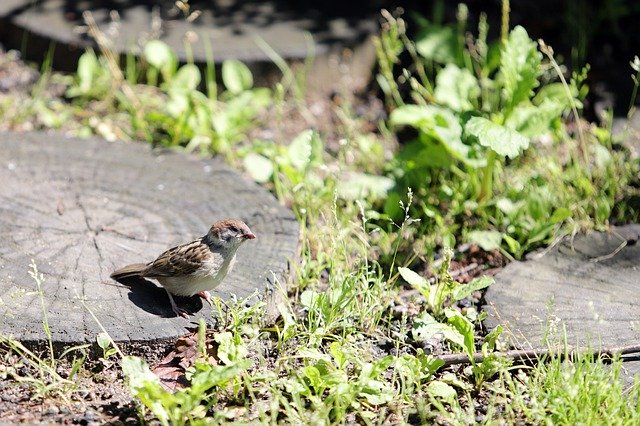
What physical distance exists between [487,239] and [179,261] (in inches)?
78.7

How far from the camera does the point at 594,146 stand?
20.4 feet

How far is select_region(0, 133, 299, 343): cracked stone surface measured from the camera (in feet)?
14.5

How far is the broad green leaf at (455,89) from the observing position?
6.04m

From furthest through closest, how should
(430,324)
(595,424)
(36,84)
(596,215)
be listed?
1. (36,84)
2. (596,215)
3. (430,324)
4. (595,424)

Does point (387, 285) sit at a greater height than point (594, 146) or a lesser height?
lesser

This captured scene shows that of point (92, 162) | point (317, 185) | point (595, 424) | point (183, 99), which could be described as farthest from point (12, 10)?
point (595, 424)

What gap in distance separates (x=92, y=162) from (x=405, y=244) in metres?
2.00

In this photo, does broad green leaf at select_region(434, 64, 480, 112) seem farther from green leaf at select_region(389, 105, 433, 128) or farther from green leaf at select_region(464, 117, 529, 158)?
green leaf at select_region(464, 117, 529, 158)

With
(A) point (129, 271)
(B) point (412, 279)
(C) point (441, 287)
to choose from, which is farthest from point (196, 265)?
(C) point (441, 287)

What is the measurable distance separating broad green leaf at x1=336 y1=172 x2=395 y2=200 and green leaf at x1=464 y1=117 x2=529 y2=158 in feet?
3.01

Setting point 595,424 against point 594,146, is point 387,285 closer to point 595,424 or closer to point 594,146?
point 595,424

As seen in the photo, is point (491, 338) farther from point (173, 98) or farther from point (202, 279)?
point (173, 98)

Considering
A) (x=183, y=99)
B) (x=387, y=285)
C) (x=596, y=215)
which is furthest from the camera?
(x=183, y=99)

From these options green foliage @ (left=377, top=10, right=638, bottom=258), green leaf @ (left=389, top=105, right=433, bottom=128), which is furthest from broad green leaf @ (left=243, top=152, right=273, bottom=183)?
green leaf @ (left=389, top=105, right=433, bottom=128)
